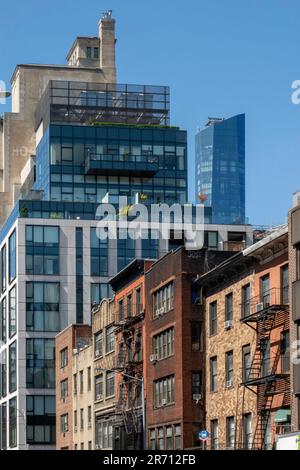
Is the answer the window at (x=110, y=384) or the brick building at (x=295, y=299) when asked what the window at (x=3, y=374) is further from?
the brick building at (x=295, y=299)

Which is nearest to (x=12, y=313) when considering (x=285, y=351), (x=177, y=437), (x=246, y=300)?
(x=177, y=437)

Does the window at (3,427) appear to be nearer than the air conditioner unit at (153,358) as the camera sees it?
No

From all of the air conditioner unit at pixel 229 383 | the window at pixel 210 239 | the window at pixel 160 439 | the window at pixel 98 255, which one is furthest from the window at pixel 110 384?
the window at pixel 98 255

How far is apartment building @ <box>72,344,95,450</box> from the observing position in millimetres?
100062

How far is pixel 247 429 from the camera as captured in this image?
6369 centimetres

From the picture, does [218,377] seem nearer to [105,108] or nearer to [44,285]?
[44,285]

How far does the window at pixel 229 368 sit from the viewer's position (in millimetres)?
67500

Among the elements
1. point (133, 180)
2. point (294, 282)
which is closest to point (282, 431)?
point (294, 282)

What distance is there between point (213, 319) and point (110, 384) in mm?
23678

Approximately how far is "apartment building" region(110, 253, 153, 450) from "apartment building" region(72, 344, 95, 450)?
10.3 m

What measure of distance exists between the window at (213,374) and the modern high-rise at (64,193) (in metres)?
56.7

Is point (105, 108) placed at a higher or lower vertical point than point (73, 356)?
higher

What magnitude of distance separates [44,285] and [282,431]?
2971 inches
